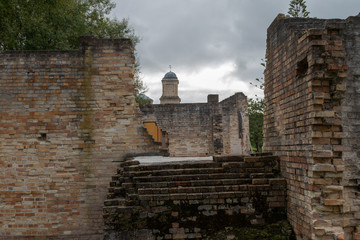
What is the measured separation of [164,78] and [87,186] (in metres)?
39.3

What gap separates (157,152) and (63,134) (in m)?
2.25

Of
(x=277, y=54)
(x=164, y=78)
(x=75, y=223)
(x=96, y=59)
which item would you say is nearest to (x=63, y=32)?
(x=96, y=59)

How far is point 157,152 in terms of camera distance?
6840 mm

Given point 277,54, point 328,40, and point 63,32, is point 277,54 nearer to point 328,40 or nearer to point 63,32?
point 328,40

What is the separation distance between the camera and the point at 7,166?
21.8ft

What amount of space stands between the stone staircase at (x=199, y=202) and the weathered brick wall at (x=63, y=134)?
2117 mm

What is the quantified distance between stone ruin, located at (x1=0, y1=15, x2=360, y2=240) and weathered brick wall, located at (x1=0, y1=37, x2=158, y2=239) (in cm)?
2

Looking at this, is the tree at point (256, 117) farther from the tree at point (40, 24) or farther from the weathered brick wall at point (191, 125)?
the tree at point (40, 24)

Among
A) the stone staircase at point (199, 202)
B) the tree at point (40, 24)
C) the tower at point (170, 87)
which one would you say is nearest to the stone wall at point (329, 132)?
the stone staircase at point (199, 202)

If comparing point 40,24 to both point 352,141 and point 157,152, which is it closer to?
point 157,152

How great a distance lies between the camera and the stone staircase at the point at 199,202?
14.7 ft

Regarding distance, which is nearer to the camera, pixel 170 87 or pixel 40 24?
pixel 40 24

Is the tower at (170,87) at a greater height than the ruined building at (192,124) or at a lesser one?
greater

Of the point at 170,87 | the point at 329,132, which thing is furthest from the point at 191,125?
the point at 170,87
